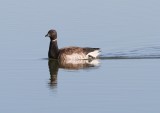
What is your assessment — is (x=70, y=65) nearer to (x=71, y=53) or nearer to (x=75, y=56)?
(x=71, y=53)

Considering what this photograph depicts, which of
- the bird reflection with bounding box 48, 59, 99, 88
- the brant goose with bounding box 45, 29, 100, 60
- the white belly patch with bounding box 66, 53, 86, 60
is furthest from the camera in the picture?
the white belly patch with bounding box 66, 53, 86, 60

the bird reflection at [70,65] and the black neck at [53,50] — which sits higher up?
the black neck at [53,50]

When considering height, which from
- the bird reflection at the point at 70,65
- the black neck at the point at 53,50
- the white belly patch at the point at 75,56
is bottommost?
the bird reflection at the point at 70,65

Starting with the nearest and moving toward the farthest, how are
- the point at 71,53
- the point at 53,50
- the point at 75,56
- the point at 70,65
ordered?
the point at 70,65 < the point at 71,53 < the point at 75,56 < the point at 53,50

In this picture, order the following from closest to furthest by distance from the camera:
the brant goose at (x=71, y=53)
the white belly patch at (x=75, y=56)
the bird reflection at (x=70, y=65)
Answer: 1. the bird reflection at (x=70, y=65)
2. the brant goose at (x=71, y=53)
3. the white belly patch at (x=75, y=56)

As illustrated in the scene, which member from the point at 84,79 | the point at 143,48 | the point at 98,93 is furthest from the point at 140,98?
the point at 143,48

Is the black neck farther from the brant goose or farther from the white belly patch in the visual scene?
the white belly patch

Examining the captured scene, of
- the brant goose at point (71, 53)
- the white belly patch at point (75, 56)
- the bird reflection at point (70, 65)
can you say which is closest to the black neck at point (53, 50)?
the brant goose at point (71, 53)

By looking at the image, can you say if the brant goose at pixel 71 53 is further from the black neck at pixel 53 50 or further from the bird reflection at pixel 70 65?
the bird reflection at pixel 70 65

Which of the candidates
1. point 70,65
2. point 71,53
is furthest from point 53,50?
point 70,65

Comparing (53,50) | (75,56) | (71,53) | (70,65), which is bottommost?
(70,65)

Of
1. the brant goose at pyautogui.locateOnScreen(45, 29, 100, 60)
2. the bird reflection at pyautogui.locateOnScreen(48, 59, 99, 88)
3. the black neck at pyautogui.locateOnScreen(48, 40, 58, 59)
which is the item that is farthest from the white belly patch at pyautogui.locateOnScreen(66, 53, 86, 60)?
the black neck at pyautogui.locateOnScreen(48, 40, 58, 59)

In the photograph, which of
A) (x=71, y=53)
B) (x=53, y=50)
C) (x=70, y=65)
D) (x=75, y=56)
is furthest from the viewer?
(x=53, y=50)

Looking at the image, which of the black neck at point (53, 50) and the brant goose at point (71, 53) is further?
the black neck at point (53, 50)
